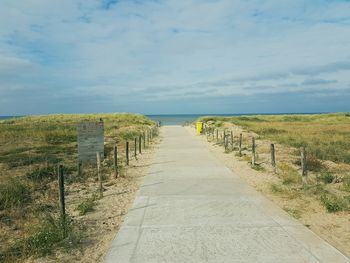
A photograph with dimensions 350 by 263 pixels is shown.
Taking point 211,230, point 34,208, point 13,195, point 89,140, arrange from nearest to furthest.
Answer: point 211,230, point 34,208, point 13,195, point 89,140

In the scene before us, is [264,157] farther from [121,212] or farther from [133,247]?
[133,247]

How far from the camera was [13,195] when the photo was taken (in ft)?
33.3

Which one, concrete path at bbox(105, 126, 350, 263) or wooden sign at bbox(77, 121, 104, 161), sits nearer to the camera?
concrete path at bbox(105, 126, 350, 263)

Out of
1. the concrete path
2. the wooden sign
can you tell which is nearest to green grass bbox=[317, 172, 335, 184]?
the concrete path

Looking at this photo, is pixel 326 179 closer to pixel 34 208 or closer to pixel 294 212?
pixel 294 212

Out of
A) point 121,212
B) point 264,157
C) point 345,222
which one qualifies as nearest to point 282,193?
point 345,222

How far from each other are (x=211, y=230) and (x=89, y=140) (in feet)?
36.1

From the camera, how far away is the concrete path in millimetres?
5762

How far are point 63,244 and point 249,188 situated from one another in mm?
6062

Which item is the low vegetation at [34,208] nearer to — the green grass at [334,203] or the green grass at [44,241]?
the green grass at [44,241]

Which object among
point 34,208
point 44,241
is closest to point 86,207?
point 34,208

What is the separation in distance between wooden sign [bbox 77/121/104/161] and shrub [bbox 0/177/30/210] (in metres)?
5.60

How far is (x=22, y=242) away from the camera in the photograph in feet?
21.7

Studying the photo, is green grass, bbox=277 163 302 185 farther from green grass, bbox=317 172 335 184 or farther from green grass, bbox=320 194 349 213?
green grass, bbox=320 194 349 213
